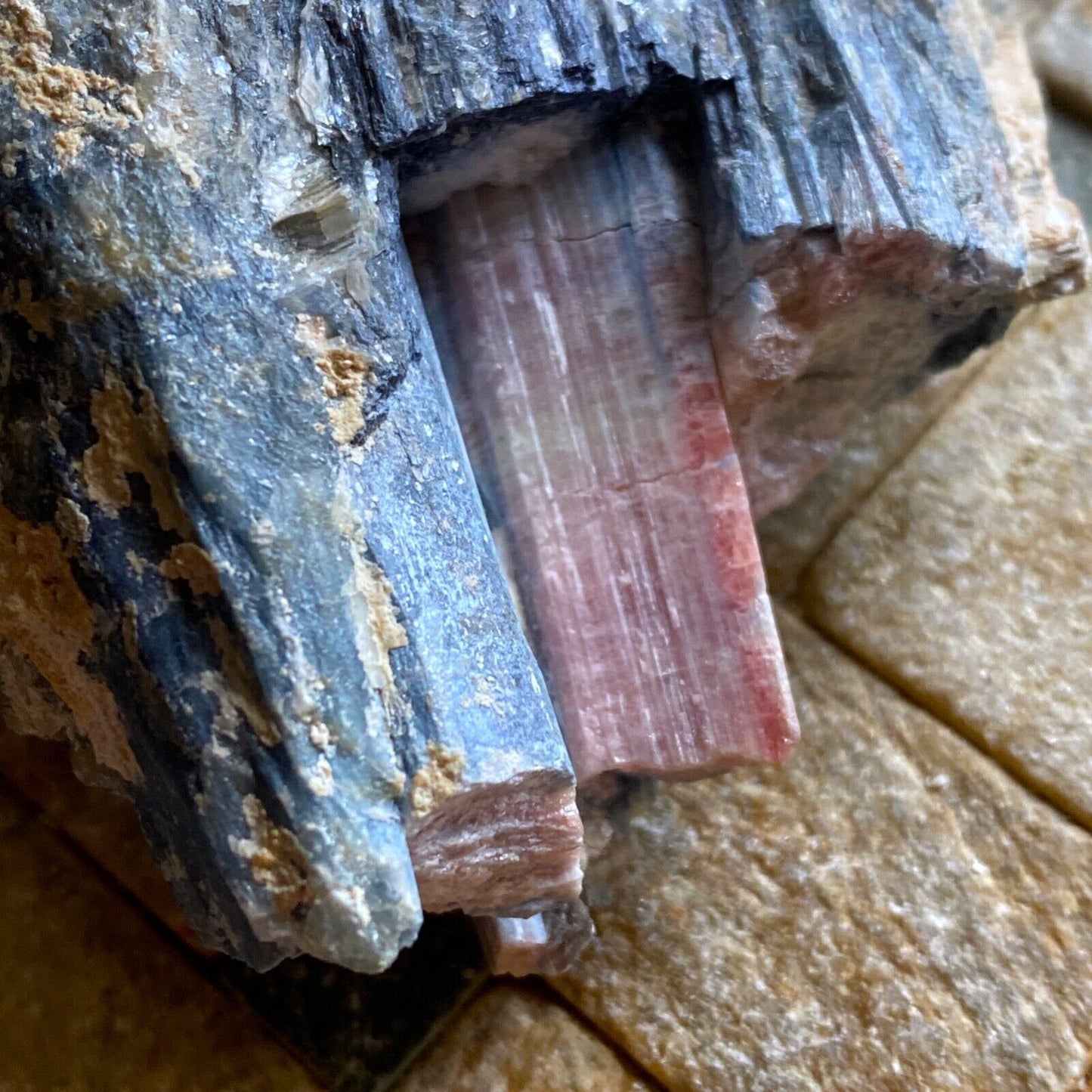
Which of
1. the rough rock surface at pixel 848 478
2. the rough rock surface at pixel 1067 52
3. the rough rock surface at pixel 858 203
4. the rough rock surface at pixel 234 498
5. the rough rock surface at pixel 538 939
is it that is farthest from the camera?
the rough rock surface at pixel 1067 52

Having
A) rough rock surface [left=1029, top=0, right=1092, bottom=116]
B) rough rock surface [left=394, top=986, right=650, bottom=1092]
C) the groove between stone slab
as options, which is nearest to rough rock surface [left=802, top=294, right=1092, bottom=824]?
the groove between stone slab

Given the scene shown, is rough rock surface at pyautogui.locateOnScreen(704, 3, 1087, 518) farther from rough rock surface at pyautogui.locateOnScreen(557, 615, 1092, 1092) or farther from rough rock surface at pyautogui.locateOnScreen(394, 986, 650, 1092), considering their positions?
rough rock surface at pyautogui.locateOnScreen(394, 986, 650, 1092)

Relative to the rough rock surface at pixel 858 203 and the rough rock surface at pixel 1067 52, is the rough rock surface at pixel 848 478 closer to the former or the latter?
the rough rock surface at pixel 858 203

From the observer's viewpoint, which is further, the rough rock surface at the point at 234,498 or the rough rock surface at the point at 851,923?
the rough rock surface at the point at 851,923

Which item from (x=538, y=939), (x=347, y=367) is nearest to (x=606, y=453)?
(x=347, y=367)

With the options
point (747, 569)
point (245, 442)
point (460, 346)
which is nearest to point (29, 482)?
point (245, 442)

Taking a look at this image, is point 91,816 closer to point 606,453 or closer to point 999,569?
point 606,453

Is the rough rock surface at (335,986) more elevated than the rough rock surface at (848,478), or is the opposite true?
the rough rock surface at (848,478)

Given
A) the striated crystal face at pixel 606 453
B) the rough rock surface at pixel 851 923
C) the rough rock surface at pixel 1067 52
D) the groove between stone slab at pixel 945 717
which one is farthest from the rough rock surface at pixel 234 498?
the rough rock surface at pixel 1067 52

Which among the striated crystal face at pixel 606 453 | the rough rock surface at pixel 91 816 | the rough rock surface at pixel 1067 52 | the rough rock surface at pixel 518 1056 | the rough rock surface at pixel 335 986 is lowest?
the rough rock surface at pixel 518 1056
